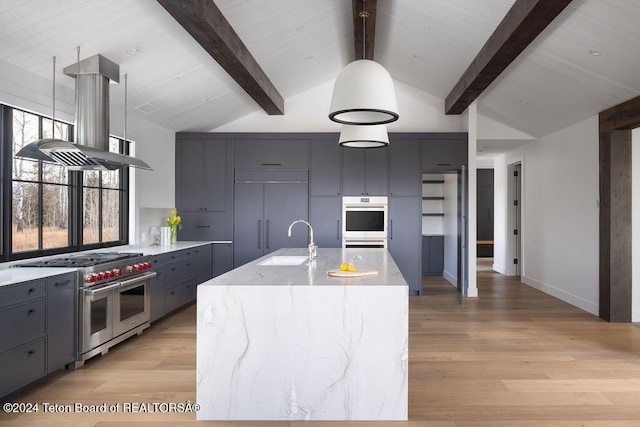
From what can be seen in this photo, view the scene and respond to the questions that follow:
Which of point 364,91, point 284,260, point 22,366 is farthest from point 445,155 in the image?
point 22,366

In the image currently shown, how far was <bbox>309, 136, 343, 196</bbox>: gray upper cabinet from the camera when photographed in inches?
281

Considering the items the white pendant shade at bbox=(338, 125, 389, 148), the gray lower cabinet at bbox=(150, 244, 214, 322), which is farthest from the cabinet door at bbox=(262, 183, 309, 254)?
the white pendant shade at bbox=(338, 125, 389, 148)

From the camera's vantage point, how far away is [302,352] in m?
2.75

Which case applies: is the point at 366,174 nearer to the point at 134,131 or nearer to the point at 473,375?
the point at 134,131

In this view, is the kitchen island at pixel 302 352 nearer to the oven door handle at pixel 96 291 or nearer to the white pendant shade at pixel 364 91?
the white pendant shade at pixel 364 91

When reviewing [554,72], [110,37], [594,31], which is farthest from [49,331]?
Result: [554,72]

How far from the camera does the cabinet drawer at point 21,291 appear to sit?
2.94m

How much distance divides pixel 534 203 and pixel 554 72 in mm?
3175

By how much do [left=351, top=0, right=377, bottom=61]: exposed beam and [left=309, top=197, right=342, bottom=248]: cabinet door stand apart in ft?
7.14

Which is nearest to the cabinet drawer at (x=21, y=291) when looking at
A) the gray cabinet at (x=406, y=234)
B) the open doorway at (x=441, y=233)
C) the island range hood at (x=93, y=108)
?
the island range hood at (x=93, y=108)

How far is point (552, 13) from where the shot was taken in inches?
138

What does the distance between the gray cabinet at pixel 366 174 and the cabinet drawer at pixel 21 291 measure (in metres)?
4.59

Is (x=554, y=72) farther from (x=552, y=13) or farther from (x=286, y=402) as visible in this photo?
(x=286, y=402)

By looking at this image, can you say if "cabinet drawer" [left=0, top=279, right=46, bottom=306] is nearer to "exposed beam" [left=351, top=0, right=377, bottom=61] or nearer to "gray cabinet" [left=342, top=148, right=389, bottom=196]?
"exposed beam" [left=351, top=0, right=377, bottom=61]
